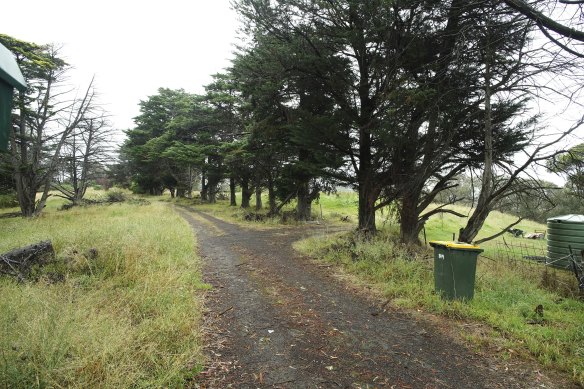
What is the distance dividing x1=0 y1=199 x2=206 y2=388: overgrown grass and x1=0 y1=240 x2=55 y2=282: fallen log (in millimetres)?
251

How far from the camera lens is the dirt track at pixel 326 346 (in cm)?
356

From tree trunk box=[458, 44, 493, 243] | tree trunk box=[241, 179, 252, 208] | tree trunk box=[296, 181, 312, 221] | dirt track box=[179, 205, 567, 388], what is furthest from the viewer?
tree trunk box=[241, 179, 252, 208]

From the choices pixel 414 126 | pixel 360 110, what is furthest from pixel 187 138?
pixel 414 126

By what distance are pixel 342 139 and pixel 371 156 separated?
1.62 metres

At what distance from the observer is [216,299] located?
237 inches

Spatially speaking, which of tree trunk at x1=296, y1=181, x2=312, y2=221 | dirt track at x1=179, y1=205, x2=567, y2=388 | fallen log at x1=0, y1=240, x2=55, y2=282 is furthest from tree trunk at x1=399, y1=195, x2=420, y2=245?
fallen log at x1=0, y1=240, x2=55, y2=282

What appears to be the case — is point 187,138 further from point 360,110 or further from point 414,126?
point 414,126

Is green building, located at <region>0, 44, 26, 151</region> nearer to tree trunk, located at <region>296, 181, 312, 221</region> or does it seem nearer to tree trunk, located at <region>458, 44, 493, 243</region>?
tree trunk, located at <region>458, 44, 493, 243</region>

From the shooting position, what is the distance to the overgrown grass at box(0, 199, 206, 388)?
294 cm

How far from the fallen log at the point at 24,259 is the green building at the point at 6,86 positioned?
183 inches

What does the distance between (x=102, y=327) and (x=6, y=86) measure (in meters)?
2.84

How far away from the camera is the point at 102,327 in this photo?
3627 mm

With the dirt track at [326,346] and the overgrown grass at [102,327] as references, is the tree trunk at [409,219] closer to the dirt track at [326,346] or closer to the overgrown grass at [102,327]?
the dirt track at [326,346]

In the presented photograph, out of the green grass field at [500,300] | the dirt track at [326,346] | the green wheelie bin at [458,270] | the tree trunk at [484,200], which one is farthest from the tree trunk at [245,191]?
the green wheelie bin at [458,270]
